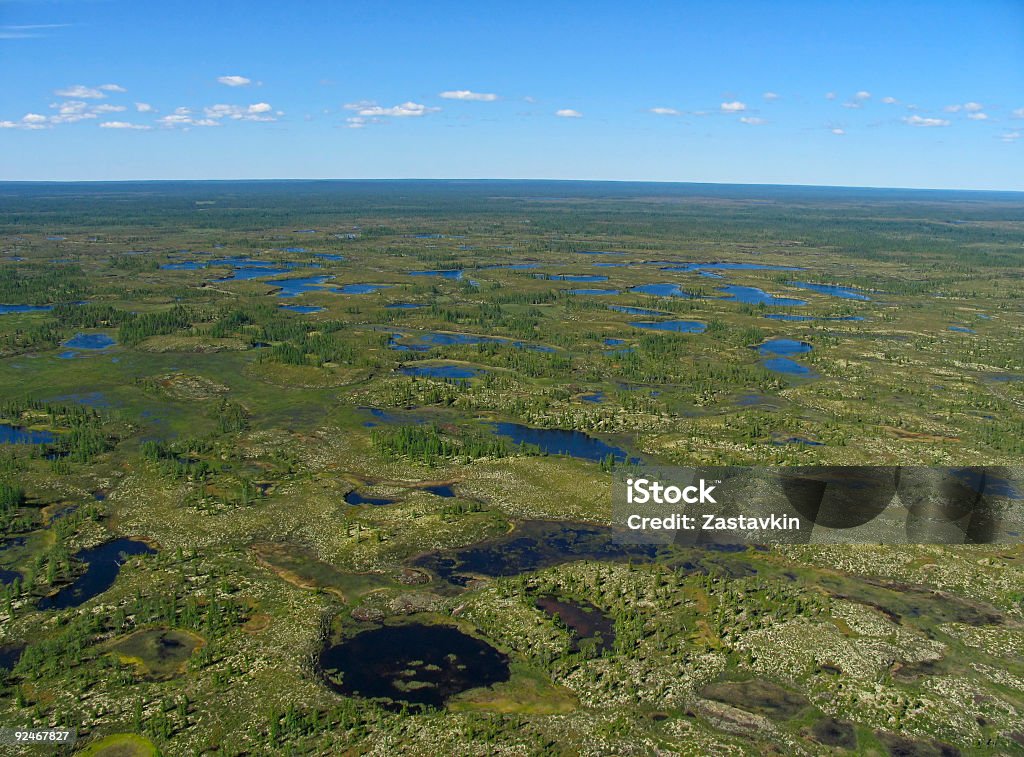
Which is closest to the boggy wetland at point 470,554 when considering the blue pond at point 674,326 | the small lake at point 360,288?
the blue pond at point 674,326

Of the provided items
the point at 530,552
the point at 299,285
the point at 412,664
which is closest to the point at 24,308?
the point at 299,285

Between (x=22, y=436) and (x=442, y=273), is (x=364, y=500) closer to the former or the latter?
(x=22, y=436)

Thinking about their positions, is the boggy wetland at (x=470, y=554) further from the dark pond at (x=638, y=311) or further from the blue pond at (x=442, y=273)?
the blue pond at (x=442, y=273)

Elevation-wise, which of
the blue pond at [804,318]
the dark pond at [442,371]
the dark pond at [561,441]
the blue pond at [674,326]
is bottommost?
the dark pond at [561,441]

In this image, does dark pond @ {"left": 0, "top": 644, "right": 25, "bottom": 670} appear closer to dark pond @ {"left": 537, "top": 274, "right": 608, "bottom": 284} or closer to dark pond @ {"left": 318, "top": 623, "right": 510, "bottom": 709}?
dark pond @ {"left": 318, "top": 623, "right": 510, "bottom": 709}

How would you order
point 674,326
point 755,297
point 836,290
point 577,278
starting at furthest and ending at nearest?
point 577,278 → point 836,290 → point 755,297 → point 674,326

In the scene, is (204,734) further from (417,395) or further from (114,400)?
(114,400)
